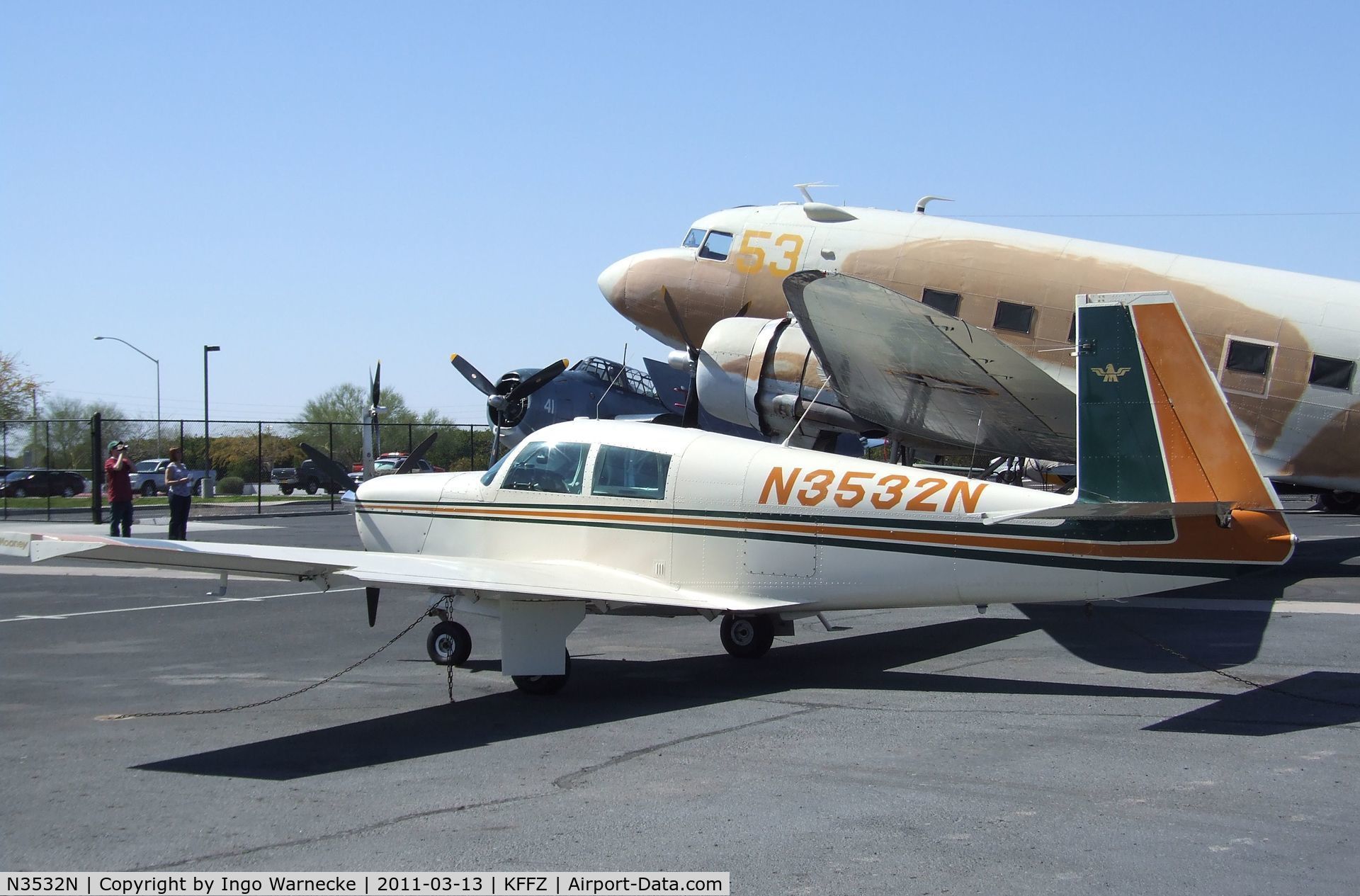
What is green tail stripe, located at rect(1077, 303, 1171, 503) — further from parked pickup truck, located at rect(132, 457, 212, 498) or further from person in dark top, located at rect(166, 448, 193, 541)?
parked pickup truck, located at rect(132, 457, 212, 498)

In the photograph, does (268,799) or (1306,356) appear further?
(1306,356)

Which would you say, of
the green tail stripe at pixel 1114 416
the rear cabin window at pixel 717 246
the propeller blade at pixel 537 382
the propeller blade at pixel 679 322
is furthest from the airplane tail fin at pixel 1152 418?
the propeller blade at pixel 537 382

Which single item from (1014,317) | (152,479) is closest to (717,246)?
(1014,317)

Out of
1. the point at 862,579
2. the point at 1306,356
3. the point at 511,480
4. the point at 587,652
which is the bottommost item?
the point at 587,652

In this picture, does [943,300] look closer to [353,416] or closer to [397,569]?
[397,569]

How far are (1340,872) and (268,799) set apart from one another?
5.58m

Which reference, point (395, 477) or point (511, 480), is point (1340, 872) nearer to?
point (511, 480)

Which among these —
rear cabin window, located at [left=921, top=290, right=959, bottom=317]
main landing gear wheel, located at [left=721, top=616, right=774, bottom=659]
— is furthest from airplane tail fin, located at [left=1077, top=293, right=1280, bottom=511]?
rear cabin window, located at [left=921, top=290, right=959, bottom=317]

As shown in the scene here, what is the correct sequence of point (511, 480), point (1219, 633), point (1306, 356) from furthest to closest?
point (1306, 356) → point (1219, 633) → point (511, 480)

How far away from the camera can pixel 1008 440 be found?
52.9 ft

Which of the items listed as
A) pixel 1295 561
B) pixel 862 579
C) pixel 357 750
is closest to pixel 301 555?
pixel 357 750

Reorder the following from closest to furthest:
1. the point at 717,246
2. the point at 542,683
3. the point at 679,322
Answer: the point at 542,683, the point at 679,322, the point at 717,246

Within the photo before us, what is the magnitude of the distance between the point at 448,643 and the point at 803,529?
351 cm

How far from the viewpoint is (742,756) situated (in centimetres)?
758
